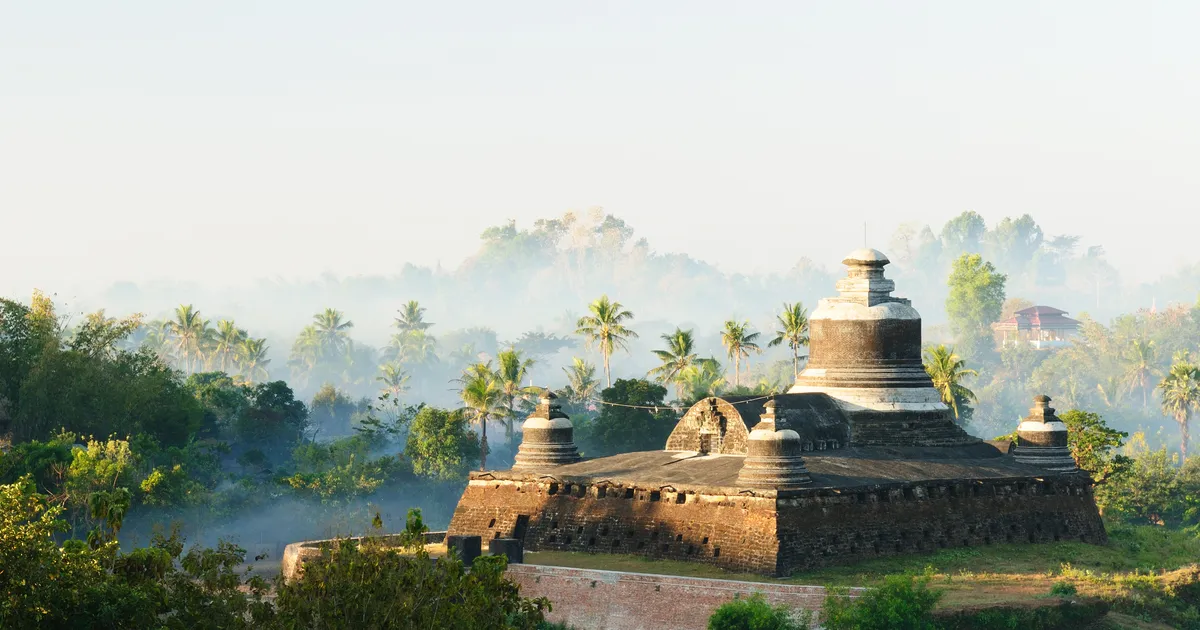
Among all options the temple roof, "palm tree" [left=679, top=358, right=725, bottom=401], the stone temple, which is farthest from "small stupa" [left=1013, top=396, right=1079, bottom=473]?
"palm tree" [left=679, top=358, right=725, bottom=401]

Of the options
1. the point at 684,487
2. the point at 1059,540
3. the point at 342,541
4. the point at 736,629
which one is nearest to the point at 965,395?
the point at 1059,540

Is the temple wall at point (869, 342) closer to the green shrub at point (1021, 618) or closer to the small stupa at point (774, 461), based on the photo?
the small stupa at point (774, 461)

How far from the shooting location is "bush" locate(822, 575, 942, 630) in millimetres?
41375

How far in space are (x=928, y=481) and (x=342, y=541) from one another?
22684 millimetres

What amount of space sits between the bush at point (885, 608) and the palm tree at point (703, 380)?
57.4m

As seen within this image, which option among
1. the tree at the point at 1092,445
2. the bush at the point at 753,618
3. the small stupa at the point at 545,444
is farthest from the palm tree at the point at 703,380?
the bush at the point at 753,618

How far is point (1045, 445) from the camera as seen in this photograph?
55.6m

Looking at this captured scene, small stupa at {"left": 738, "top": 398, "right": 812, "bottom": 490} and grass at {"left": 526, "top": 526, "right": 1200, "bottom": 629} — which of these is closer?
grass at {"left": 526, "top": 526, "right": 1200, "bottom": 629}

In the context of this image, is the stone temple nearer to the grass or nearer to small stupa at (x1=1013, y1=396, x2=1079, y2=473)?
small stupa at (x1=1013, y1=396, x2=1079, y2=473)

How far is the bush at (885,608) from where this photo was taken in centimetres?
4138

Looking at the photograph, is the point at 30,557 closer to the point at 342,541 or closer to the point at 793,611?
the point at 342,541

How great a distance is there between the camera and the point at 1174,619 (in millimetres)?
46031

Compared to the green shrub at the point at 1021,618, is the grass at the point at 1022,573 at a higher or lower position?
higher

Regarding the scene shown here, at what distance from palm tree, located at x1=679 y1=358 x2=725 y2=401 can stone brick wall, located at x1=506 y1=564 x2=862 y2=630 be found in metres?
53.9
